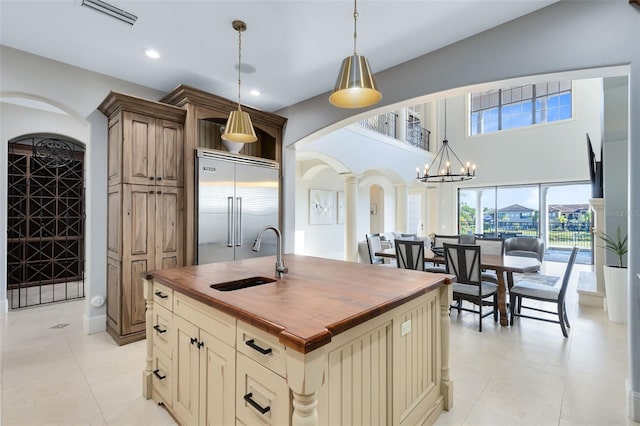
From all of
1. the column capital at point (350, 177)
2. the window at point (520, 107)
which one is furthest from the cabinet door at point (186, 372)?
the window at point (520, 107)

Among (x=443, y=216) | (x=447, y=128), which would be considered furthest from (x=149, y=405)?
(x=447, y=128)

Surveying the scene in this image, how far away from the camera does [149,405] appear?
2.11 meters

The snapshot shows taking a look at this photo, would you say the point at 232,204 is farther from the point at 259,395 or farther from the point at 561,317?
the point at 561,317

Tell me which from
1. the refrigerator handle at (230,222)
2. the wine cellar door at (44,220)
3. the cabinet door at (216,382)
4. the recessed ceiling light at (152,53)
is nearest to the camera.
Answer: the cabinet door at (216,382)

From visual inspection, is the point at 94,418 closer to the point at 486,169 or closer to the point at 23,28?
the point at 23,28

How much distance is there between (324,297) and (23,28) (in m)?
3.34

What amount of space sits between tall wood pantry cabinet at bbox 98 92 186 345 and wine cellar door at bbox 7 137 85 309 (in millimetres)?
Answer: 2251

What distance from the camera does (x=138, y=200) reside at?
319cm

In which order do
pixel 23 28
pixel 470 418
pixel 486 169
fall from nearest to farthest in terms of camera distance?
pixel 470 418 → pixel 23 28 → pixel 486 169

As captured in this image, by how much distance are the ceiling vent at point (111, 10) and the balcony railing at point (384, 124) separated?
5.44m

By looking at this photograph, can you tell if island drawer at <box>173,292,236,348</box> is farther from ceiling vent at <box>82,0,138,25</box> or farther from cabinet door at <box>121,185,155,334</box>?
ceiling vent at <box>82,0,138,25</box>

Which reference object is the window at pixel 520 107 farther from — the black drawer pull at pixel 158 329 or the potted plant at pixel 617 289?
the black drawer pull at pixel 158 329

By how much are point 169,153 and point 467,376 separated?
3640mm

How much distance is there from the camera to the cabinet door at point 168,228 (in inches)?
131
